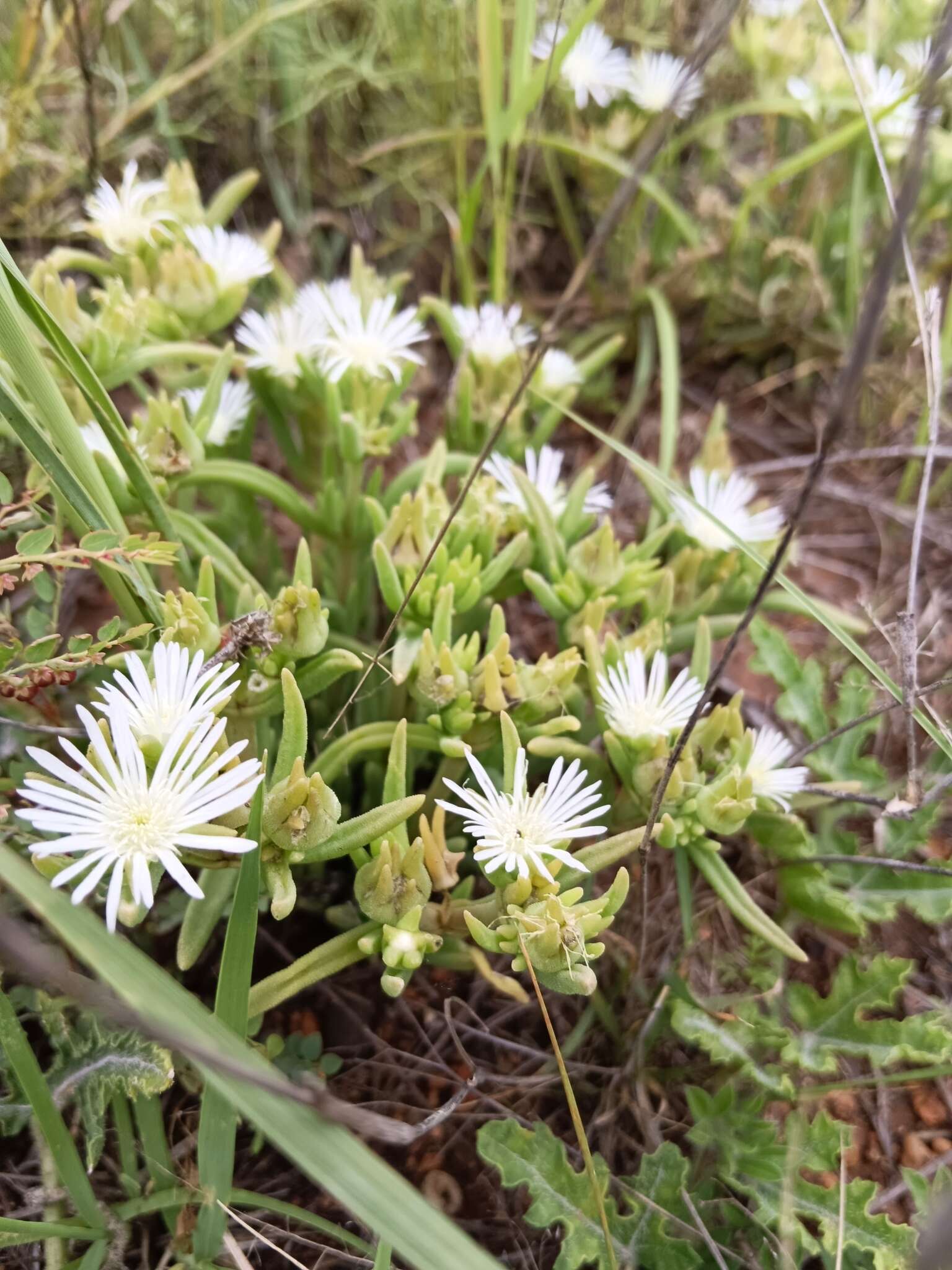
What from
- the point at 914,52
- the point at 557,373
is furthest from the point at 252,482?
the point at 914,52

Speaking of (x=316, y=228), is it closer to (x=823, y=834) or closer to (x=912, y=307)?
(x=912, y=307)

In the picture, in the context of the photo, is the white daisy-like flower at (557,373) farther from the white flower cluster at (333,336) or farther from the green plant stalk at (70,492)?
the green plant stalk at (70,492)

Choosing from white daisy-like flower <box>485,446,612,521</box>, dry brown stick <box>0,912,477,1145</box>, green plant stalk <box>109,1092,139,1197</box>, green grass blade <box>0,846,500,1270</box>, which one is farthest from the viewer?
white daisy-like flower <box>485,446,612,521</box>

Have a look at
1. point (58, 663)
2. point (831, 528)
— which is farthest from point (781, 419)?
point (58, 663)

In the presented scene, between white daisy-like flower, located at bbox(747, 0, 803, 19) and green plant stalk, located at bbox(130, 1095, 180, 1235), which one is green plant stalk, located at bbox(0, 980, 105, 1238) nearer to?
green plant stalk, located at bbox(130, 1095, 180, 1235)

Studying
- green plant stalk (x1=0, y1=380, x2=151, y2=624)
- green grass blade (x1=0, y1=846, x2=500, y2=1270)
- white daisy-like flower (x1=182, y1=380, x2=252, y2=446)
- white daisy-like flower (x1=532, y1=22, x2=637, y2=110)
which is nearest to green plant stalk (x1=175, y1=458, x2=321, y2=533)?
white daisy-like flower (x1=182, y1=380, x2=252, y2=446)

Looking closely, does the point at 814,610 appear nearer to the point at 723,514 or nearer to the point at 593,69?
the point at 723,514

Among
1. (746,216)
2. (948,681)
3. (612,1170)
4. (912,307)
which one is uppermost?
(746,216)
